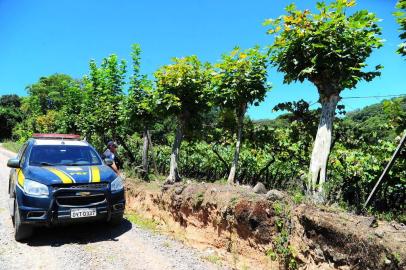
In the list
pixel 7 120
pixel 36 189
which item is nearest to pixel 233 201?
pixel 36 189

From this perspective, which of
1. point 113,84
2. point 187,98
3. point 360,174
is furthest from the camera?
point 113,84

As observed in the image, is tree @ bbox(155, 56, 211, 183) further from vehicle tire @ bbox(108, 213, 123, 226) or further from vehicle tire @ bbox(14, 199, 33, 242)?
vehicle tire @ bbox(14, 199, 33, 242)

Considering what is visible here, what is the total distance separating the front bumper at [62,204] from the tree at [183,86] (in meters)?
3.31

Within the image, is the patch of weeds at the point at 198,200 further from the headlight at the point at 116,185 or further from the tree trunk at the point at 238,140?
the tree trunk at the point at 238,140

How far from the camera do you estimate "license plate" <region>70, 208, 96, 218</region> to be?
681 cm

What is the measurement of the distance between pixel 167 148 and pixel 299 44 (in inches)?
424

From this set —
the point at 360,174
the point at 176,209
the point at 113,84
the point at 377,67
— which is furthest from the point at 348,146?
the point at 113,84

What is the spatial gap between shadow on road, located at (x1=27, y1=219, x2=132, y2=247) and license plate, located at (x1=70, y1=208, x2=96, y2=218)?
0.68 metres

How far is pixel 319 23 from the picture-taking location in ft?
22.4

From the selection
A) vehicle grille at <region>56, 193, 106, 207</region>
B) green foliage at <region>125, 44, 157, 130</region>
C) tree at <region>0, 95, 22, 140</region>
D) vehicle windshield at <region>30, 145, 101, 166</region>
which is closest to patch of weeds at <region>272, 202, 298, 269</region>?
vehicle grille at <region>56, 193, 106, 207</region>

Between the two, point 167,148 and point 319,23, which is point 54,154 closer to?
point 319,23

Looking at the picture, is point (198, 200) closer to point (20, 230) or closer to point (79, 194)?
point (79, 194)

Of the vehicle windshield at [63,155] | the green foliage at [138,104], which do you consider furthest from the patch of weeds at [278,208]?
the green foliage at [138,104]

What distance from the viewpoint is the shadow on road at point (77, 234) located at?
7.15 metres
